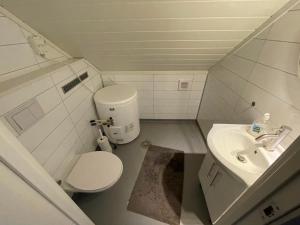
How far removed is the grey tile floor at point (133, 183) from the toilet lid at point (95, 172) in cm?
39

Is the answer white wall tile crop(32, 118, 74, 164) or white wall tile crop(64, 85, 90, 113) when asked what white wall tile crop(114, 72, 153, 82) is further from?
white wall tile crop(32, 118, 74, 164)

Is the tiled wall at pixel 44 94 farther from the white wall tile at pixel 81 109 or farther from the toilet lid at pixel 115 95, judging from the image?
the toilet lid at pixel 115 95

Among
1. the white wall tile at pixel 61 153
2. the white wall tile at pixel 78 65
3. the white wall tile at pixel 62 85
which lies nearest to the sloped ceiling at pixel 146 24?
the white wall tile at pixel 78 65

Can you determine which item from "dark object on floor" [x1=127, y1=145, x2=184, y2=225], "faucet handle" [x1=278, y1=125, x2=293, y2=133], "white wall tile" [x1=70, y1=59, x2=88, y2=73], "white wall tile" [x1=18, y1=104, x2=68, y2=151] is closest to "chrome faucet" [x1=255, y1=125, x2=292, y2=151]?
"faucet handle" [x1=278, y1=125, x2=293, y2=133]

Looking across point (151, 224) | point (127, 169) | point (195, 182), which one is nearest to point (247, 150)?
point (195, 182)

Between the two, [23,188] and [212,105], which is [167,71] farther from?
[23,188]

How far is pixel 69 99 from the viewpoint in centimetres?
125

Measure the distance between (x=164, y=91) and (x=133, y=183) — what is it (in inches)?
49.2

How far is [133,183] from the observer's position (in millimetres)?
1465

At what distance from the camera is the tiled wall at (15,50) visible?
0.90m

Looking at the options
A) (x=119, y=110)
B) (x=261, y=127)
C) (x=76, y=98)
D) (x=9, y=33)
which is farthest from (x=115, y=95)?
(x=261, y=127)

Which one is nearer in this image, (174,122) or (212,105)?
(212,105)

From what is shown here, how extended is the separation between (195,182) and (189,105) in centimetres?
110

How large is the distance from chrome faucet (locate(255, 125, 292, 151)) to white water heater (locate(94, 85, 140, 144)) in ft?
3.94
